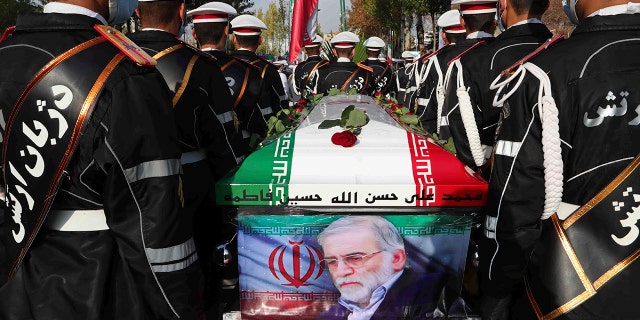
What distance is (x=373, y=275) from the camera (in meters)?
2.13

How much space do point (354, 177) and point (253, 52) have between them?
3545mm

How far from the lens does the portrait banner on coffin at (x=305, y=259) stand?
2.11 m

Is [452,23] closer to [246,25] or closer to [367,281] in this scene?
[246,25]

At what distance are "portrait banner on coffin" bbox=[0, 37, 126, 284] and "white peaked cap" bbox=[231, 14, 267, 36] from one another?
12.1 ft

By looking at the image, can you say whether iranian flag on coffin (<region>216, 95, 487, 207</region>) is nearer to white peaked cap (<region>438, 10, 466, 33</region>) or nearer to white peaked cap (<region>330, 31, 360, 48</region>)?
white peaked cap (<region>438, 10, 466, 33</region>)

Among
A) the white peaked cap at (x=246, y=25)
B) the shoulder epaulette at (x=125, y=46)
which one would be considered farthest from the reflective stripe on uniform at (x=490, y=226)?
the white peaked cap at (x=246, y=25)

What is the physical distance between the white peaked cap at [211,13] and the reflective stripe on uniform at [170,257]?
240cm

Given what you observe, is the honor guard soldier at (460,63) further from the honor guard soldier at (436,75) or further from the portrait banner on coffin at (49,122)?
the portrait banner on coffin at (49,122)

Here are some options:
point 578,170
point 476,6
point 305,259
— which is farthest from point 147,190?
point 476,6

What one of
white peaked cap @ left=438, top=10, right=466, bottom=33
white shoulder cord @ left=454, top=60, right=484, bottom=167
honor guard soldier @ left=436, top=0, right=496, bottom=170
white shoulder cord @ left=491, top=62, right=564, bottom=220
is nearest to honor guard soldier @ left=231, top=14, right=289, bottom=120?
honor guard soldier @ left=436, top=0, right=496, bottom=170

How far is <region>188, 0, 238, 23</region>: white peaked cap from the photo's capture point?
12.2 feet

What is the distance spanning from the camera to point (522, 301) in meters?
2.03

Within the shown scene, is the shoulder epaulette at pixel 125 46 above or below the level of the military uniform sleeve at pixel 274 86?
above

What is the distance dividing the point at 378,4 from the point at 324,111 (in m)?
28.5
